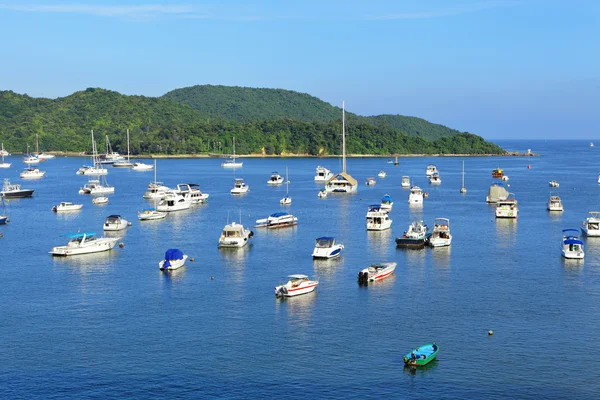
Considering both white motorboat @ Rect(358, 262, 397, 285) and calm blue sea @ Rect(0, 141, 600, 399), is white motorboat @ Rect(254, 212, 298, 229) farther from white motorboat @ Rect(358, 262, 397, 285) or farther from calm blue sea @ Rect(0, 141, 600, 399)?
white motorboat @ Rect(358, 262, 397, 285)

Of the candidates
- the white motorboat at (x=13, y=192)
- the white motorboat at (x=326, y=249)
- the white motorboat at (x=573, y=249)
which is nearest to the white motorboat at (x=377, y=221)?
the white motorboat at (x=326, y=249)

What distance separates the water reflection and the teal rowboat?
40347 mm

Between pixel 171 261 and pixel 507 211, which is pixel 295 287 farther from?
pixel 507 211

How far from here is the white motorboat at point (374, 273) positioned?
63250mm

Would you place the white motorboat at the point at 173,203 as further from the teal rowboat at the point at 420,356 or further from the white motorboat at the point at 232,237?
the teal rowboat at the point at 420,356

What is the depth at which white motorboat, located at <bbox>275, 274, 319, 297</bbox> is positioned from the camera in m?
58.2

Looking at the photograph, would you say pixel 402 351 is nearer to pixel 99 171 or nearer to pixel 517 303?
pixel 517 303

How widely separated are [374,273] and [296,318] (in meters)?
12.9

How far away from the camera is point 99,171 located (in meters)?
200

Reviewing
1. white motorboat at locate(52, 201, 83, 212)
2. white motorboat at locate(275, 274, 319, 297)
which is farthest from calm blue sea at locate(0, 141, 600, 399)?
white motorboat at locate(52, 201, 83, 212)

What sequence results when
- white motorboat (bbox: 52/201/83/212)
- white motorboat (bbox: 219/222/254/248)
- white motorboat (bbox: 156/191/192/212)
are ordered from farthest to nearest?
white motorboat (bbox: 52/201/83/212) → white motorboat (bbox: 156/191/192/212) → white motorboat (bbox: 219/222/254/248)

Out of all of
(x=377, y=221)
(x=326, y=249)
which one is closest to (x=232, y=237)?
(x=326, y=249)

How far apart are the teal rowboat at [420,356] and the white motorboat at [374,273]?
61.6 feet

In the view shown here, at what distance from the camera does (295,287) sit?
58.3 meters
